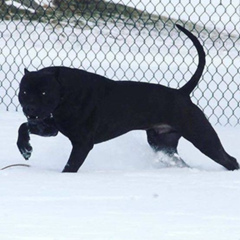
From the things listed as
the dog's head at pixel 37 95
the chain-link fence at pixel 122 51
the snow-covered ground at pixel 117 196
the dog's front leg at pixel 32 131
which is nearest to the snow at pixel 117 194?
the snow-covered ground at pixel 117 196

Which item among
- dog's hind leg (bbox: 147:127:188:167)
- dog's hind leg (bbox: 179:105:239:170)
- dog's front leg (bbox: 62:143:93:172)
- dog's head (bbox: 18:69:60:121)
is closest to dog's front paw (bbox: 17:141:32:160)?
dog's front leg (bbox: 62:143:93:172)

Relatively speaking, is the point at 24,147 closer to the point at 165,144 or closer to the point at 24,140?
the point at 24,140

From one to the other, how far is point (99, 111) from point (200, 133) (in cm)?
58

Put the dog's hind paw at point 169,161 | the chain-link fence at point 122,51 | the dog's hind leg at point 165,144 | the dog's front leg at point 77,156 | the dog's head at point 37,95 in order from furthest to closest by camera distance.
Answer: the chain-link fence at point 122,51
the dog's hind paw at point 169,161
the dog's hind leg at point 165,144
the dog's front leg at point 77,156
the dog's head at point 37,95

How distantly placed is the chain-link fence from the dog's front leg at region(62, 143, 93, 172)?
8.30 ft

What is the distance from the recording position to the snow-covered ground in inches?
166

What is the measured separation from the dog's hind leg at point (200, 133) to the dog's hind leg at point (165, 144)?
127 millimetres

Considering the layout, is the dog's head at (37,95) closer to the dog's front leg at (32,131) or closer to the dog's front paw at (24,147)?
the dog's front leg at (32,131)

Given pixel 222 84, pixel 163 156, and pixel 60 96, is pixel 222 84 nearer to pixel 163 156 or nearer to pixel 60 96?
pixel 163 156

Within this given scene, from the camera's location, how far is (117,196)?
4957mm

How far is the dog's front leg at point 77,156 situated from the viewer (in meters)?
5.63

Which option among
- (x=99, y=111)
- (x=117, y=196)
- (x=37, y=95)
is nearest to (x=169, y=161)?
(x=99, y=111)

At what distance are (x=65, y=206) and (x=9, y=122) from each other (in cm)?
292

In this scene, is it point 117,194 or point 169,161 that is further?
point 169,161
